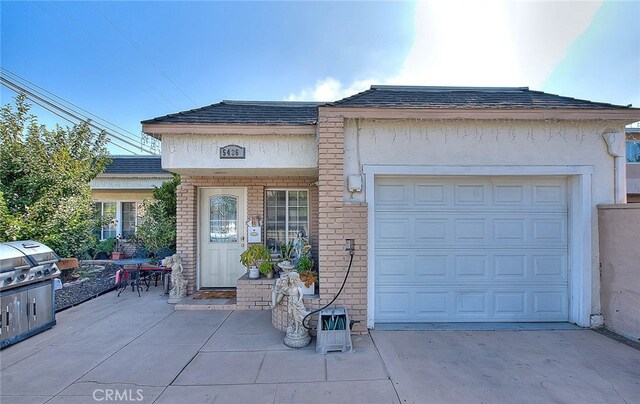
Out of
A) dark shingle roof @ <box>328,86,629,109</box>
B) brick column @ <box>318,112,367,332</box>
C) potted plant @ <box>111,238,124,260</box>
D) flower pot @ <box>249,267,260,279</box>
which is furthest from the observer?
potted plant @ <box>111,238,124,260</box>

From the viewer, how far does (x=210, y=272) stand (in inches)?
249

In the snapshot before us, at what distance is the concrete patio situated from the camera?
2.73m

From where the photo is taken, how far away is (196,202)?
6.12m

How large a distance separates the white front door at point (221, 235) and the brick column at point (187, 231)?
295 mm

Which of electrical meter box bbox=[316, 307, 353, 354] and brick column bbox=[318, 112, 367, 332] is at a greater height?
brick column bbox=[318, 112, 367, 332]

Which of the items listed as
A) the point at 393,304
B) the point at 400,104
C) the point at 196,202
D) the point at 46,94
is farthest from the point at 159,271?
the point at 46,94

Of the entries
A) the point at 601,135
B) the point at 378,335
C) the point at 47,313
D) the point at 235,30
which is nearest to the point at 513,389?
the point at 378,335

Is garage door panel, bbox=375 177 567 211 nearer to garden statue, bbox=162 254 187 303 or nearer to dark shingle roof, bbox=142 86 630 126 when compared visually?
dark shingle roof, bbox=142 86 630 126

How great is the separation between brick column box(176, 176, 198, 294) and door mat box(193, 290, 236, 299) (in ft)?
1.06

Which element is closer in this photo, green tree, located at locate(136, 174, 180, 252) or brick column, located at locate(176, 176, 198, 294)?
brick column, located at locate(176, 176, 198, 294)

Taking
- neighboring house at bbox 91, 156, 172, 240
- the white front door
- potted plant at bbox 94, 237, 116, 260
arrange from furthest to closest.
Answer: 1. neighboring house at bbox 91, 156, 172, 240
2. potted plant at bbox 94, 237, 116, 260
3. the white front door

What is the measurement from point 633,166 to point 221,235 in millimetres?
17002

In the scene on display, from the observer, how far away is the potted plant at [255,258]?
5.21 metres

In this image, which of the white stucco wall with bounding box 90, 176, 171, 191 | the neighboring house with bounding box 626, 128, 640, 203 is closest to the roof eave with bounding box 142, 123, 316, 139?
the white stucco wall with bounding box 90, 176, 171, 191
